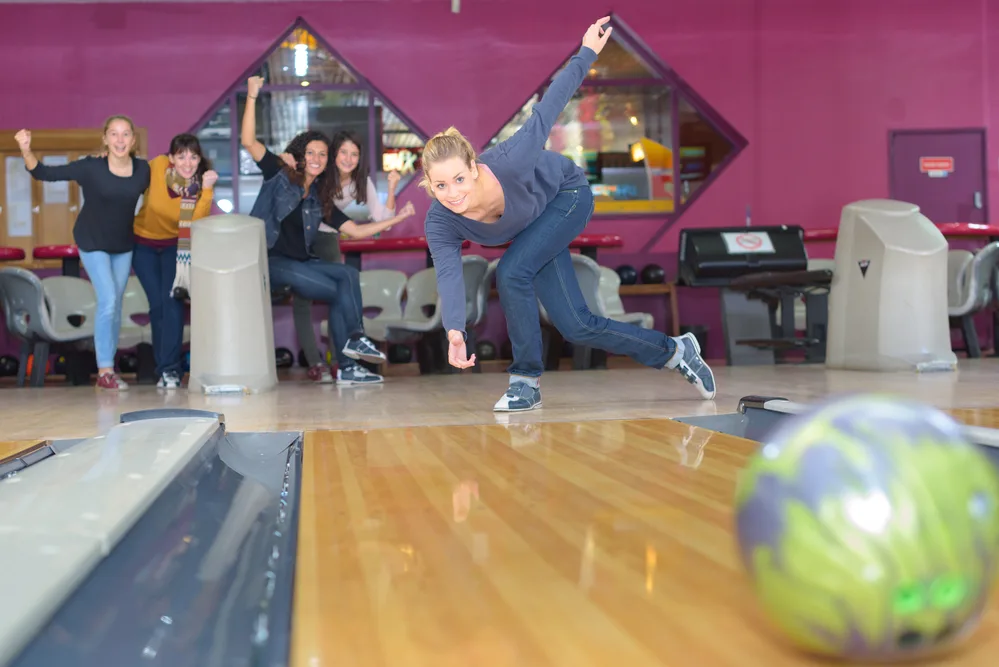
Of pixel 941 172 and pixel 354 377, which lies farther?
pixel 941 172

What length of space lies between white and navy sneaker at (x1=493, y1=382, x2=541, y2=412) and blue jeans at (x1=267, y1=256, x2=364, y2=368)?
1.74 metres

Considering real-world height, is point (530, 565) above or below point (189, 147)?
below

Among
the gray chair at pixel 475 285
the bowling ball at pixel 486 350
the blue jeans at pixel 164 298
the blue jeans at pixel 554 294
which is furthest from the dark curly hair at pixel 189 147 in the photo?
the bowling ball at pixel 486 350

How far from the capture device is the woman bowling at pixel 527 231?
2.55 m

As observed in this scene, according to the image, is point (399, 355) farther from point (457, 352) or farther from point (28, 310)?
point (457, 352)

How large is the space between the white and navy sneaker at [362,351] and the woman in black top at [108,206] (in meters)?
1.14

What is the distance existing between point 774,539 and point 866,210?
4.21 metres

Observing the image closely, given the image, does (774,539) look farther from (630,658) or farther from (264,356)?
(264,356)

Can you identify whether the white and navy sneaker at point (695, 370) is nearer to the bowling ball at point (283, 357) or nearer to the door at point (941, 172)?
the bowling ball at point (283, 357)

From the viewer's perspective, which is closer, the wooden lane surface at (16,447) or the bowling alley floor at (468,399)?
the wooden lane surface at (16,447)

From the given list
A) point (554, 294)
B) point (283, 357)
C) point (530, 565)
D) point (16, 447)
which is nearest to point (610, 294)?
point (283, 357)

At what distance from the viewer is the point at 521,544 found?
1.18 metres

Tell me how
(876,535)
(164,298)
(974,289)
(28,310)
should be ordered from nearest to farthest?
1. (876,535)
2. (164,298)
3. (28,310)
4. (974,289)

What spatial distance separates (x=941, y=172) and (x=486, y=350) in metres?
4.69
